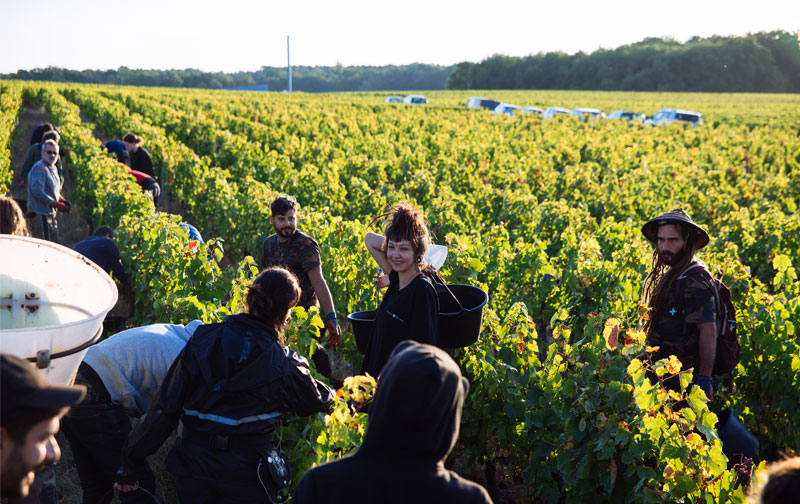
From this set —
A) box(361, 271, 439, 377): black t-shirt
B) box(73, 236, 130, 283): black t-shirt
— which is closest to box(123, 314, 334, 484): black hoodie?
box(361, 271, 439, 377): black t-shirt

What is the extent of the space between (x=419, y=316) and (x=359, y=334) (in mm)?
467

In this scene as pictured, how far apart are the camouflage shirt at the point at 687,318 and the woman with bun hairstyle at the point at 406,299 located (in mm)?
1261

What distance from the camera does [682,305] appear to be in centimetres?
339

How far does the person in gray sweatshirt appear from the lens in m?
3.00

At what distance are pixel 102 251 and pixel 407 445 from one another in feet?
14.6

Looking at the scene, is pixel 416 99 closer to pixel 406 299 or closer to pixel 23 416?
pixel 406 299

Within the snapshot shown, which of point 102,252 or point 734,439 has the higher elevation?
point 102,252

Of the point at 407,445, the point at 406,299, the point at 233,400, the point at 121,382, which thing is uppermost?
the point at 407,445

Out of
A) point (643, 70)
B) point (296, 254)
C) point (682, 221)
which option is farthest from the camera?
point (643, 70)

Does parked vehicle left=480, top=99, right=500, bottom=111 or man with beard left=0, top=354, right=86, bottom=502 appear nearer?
man with beard left=0, top=354, right=86, bottom=502

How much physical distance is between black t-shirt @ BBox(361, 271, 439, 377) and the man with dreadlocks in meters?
1.27

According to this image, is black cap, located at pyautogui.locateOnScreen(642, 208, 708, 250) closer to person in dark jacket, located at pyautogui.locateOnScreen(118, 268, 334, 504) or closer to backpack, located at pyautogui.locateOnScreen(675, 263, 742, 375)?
backpack, located at pyautogui.locateOnScreen(675, 263, 742, 375)

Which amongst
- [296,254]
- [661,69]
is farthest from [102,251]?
[661,69]

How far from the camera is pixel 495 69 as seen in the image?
84812mm
